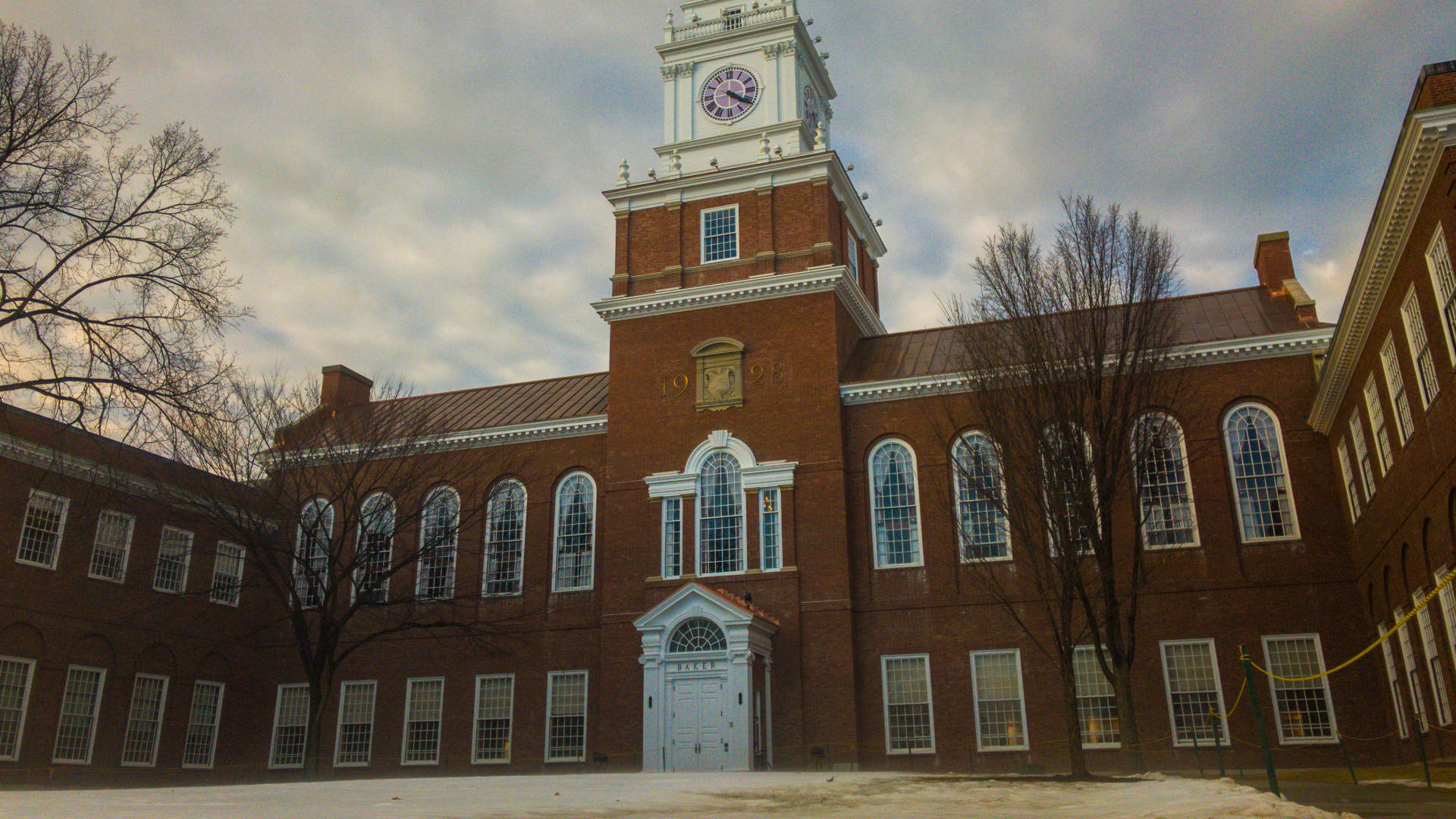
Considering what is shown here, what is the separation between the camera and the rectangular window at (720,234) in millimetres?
32219

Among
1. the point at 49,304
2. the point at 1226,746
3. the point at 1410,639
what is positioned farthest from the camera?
the point at 1226,746

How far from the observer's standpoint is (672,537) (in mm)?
30047

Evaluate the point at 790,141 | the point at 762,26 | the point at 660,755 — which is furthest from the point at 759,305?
the point at 660,755

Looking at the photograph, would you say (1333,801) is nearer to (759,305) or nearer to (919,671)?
(919,671)

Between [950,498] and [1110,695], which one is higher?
[950,498]

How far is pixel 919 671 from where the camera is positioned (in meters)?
27.7

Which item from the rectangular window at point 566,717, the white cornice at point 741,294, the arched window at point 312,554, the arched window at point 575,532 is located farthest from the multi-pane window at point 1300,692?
the arched window at point 312,554

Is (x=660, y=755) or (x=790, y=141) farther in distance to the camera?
(x=790, y=141)

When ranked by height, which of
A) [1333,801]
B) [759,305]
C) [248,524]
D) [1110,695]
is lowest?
[1333,801]

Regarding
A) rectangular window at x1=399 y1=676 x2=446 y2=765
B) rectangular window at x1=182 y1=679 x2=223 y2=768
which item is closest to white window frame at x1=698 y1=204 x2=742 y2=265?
rectangular window at x1=399 y1=676 x2=446 y2=765

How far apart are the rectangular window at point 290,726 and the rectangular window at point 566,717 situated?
792 cm

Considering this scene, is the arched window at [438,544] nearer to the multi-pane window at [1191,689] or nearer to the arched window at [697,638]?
the arched window at [697,638]

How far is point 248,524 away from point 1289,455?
2522 cm

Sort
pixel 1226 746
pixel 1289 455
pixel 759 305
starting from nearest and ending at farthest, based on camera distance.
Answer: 1. pixel 1226 746
2. pixel 1289 455
3. pixel 759 305
